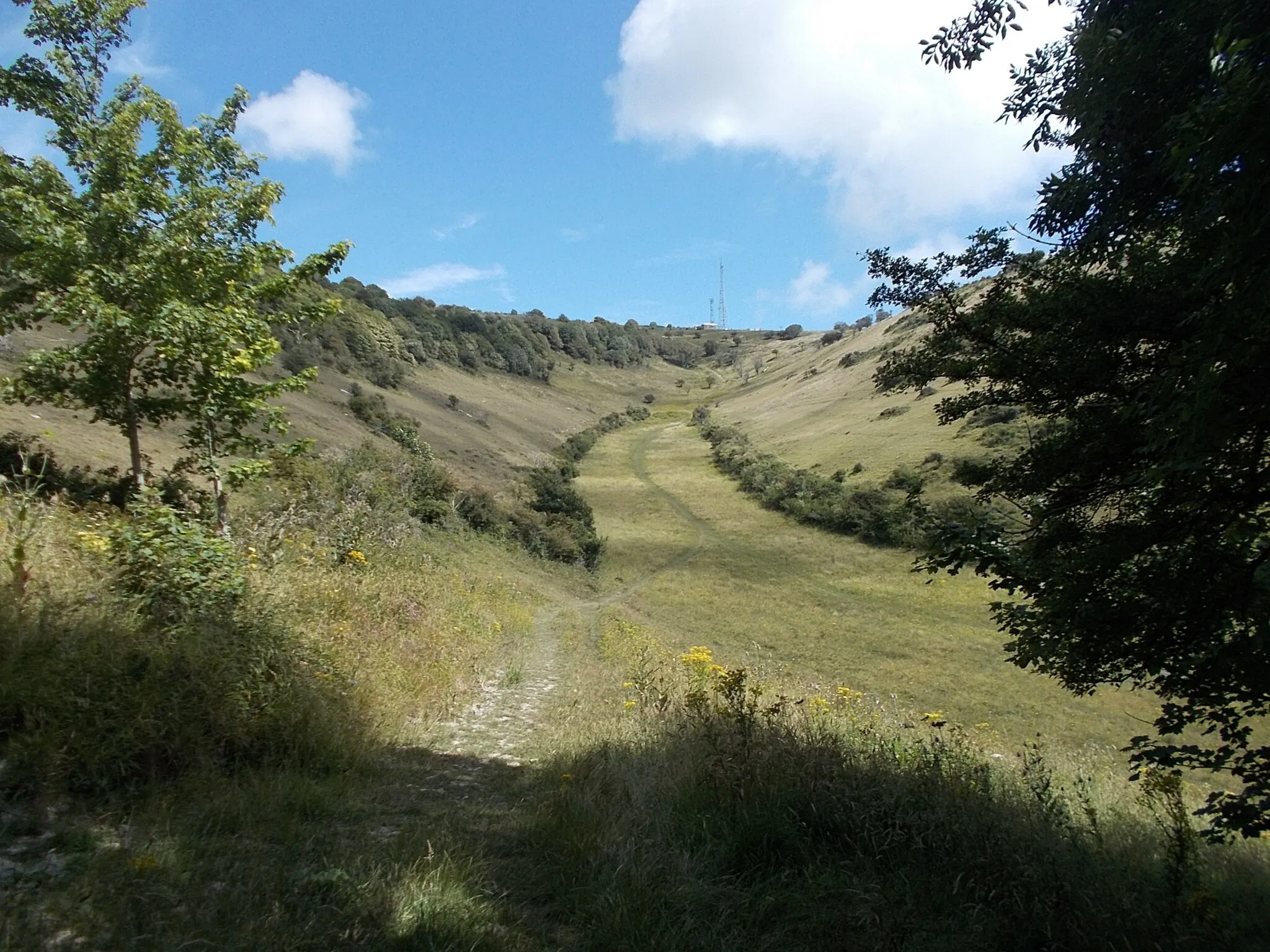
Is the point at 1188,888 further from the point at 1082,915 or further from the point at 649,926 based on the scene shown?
the point at 649,926

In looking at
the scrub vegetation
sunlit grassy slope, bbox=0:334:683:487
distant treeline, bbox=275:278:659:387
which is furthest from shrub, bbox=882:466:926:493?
distant treeline, bbox=275:278:659:387

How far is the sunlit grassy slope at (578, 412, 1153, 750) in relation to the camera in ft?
67.1

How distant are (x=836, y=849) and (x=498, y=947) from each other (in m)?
2.06

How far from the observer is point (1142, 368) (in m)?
4.79

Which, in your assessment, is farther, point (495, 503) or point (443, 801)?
point (495, 503)

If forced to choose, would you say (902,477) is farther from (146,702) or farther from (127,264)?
(146,702)

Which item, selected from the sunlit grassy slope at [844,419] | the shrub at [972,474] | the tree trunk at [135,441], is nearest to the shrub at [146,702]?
the tree trunk at [135,441]

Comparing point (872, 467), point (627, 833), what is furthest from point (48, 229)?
point (872, 467)

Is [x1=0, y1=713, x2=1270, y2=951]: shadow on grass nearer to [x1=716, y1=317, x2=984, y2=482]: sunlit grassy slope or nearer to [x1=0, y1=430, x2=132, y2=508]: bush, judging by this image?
[x1=716, y1=317, x2=984, y2=482]: sunlit grassy slope

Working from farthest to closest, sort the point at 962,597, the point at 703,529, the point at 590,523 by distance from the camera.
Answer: the point at 703,529 → the point at 590,523 → the point at 962,597

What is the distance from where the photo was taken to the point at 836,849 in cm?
415

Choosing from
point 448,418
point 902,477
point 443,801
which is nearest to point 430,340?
point 448,418

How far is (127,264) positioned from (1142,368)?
33.9ft

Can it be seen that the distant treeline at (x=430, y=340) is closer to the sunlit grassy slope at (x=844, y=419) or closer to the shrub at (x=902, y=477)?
the shrub at (x=902, y=477)
